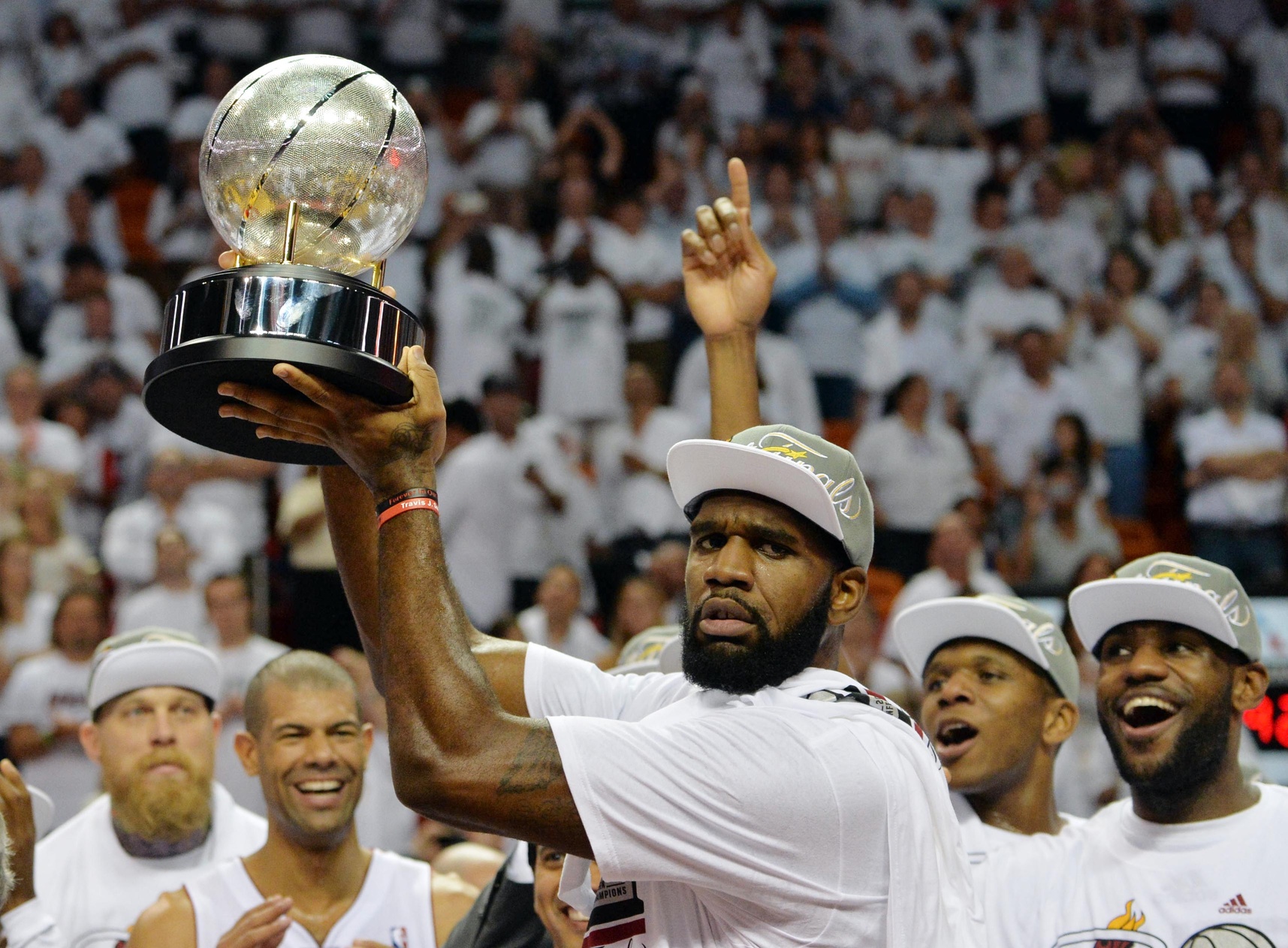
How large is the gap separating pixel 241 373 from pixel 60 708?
19.8ft

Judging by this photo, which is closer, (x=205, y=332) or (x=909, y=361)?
(x=205, y=332)

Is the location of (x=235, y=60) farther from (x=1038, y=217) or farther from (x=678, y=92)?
(x=1038, y=217)

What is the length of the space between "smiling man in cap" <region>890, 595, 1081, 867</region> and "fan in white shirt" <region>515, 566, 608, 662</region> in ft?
15.8

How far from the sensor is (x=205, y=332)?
2984 millimetres

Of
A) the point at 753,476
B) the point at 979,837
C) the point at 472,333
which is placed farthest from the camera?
the point at 472,333

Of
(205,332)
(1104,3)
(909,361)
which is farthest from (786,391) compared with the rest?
(205,332)

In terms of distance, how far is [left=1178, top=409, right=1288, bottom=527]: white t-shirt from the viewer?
11.4 m

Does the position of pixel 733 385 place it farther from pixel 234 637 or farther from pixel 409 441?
pixel 234 637

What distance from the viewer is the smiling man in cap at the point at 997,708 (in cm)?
474

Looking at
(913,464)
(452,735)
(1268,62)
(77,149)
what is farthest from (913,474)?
(452,735)

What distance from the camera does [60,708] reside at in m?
8.37

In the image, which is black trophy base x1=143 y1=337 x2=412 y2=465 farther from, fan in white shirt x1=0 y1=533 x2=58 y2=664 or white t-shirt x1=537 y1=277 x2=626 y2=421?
white t-shirt x1=537 y1=277 x2=626 y2=421

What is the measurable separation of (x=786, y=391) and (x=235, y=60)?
6760 mm

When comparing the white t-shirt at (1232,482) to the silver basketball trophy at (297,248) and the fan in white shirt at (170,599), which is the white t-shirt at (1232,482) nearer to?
the fan in white shirt at (170,599)
